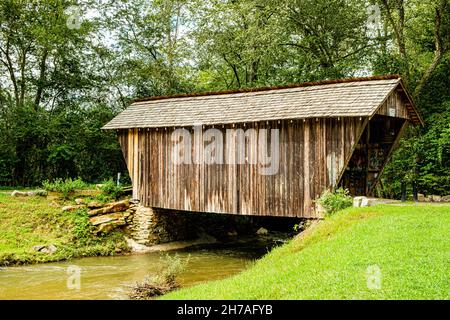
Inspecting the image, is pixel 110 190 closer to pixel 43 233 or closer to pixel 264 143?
pixel 43 233

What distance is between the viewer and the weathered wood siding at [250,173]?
1318cm

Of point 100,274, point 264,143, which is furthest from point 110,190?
point 264,143

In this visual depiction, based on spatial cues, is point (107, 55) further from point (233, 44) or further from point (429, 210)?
point (429, 210)

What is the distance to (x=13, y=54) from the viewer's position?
25.3m

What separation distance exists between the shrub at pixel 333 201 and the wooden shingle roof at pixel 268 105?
7.00 feet

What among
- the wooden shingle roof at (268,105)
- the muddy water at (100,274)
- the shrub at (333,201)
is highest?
the wooden shingle roof at (268,105)

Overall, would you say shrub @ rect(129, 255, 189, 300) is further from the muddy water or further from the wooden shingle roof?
the wooden shingle roof

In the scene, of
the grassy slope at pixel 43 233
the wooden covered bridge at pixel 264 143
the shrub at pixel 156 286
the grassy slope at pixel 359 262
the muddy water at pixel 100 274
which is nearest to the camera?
the grassy slope at pixel 359 262

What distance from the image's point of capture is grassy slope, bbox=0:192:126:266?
14887 mm

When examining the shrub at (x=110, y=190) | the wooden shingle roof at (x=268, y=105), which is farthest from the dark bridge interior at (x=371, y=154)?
the shrub at (x=110, y=190)

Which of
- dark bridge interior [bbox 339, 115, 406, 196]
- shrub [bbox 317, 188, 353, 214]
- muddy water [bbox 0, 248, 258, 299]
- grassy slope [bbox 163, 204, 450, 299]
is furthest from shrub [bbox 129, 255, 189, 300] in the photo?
dark bridge interior [bbox 339, 115, 406, 196]

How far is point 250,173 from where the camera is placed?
14.8 metres

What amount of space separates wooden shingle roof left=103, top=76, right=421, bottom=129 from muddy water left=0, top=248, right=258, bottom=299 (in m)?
4.56

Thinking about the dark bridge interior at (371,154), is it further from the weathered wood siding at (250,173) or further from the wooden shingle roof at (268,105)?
the weathered wood siding at (250,173)
